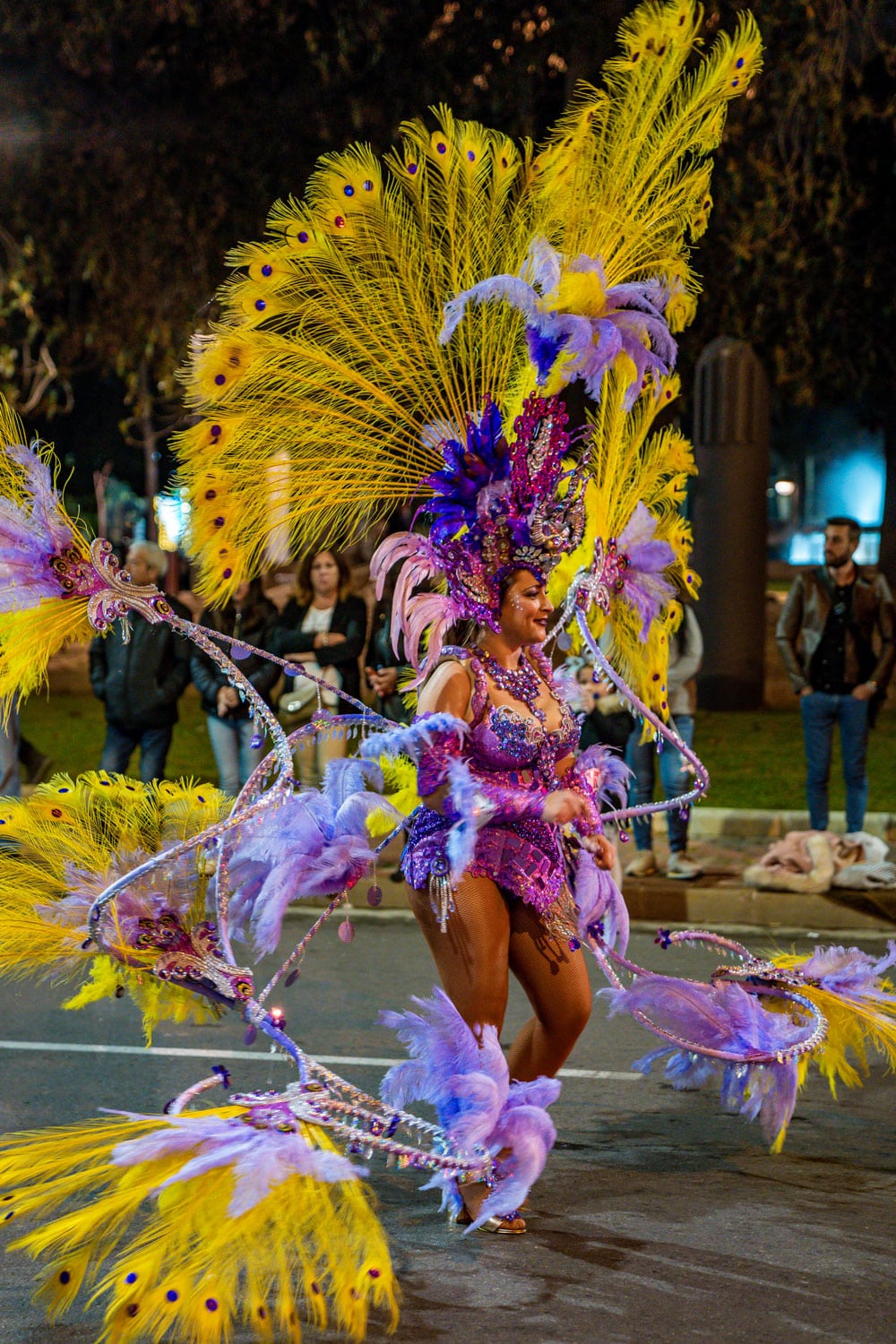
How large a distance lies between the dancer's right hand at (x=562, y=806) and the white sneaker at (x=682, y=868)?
5.10 meters

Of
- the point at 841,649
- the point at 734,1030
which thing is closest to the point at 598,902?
the point at 734,1030

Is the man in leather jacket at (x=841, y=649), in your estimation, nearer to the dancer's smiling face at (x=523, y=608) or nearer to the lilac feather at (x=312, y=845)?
the dancer's smiling face at (x=523, y=608)

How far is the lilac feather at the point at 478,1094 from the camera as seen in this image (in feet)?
13.6

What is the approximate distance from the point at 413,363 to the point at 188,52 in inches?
497

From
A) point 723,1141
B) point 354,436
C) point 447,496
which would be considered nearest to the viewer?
point 447,496

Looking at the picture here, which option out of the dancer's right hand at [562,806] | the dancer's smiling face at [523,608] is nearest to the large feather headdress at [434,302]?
the dancer's smiling face at [523,608]

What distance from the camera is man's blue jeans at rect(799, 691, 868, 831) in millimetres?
9344

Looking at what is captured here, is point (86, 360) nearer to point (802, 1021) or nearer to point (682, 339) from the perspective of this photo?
point (682, 339)

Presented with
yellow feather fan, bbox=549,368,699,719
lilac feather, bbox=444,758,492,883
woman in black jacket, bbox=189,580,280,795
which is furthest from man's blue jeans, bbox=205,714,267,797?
lilac feather, bbox=444,758,492,883

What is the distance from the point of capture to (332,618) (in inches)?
364

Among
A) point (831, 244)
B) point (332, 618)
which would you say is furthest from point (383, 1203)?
point (831, 244)

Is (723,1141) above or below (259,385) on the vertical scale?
below

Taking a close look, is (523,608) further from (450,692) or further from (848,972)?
(848,972)

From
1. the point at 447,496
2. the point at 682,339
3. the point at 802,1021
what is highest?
the point at 682,339
